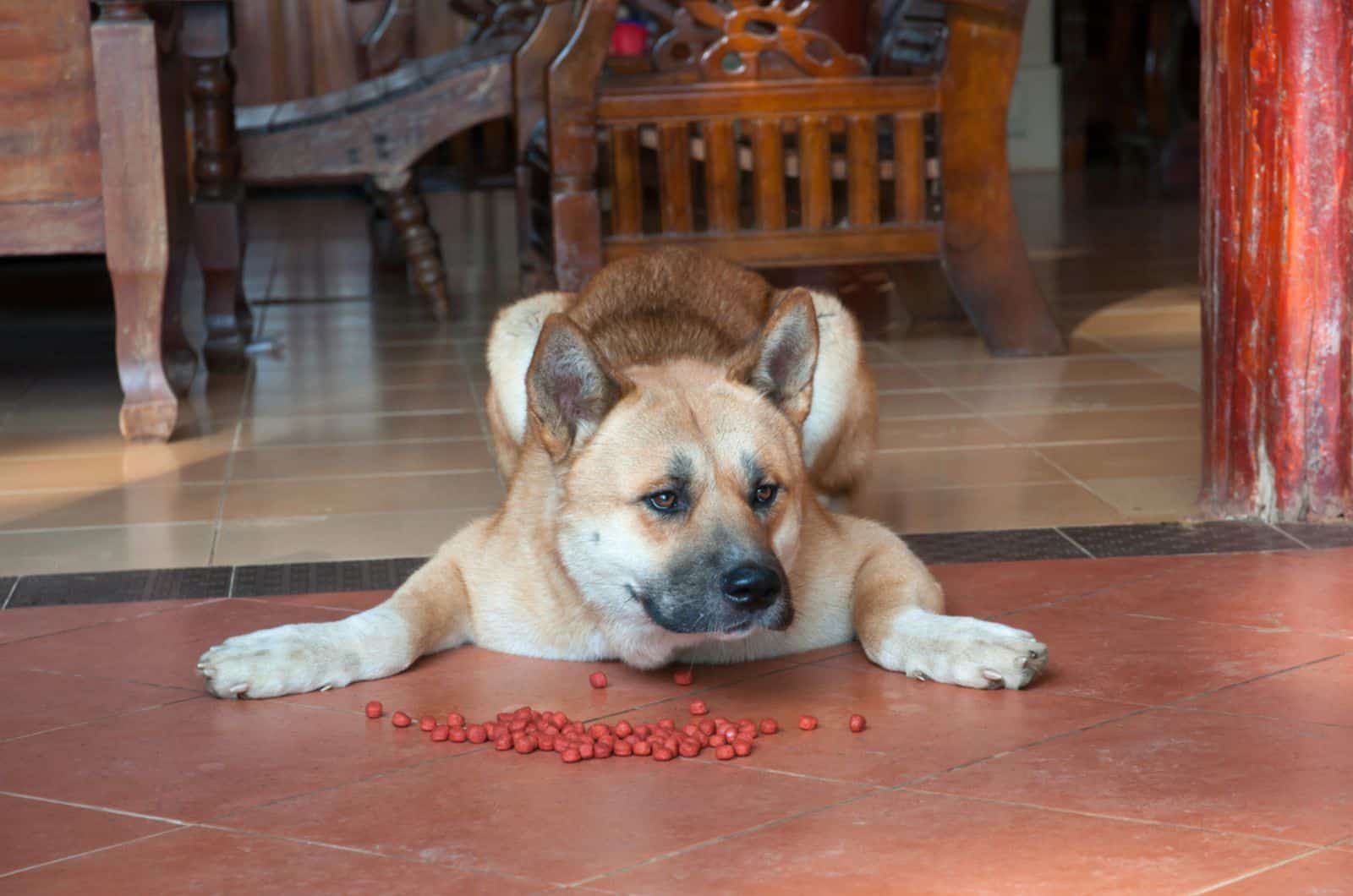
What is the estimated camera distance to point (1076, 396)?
509 cm

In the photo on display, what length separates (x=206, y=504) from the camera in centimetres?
407

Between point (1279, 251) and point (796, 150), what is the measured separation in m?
2.46

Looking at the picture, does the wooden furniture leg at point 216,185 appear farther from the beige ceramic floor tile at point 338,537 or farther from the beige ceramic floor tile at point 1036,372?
the beige ceramic floor tile at point 1036,372

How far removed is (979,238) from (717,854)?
3843 mm

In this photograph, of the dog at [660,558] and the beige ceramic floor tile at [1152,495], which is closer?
the dog at [660,558]

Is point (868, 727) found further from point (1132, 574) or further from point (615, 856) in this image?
point (1132, 574)

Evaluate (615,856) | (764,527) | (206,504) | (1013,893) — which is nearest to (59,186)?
(206,504)

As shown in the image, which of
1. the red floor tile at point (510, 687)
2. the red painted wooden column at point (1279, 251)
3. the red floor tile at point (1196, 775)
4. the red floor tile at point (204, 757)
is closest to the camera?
the red floor tile at point (1196, 775)

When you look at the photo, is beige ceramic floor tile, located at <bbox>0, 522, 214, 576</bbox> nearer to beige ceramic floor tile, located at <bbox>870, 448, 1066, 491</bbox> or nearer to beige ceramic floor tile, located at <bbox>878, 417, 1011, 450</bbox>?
beige ceramic floor tile, located at <bbox>870, 448, 1066, 491</bbox>

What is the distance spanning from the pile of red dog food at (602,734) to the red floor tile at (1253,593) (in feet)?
2.75

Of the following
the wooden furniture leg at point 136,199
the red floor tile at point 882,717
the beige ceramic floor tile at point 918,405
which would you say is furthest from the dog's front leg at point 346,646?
the beige ceramic floor tile at point 918,405

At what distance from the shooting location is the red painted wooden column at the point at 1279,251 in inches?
136

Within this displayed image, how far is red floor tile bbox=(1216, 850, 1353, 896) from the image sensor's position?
1938 millimetres

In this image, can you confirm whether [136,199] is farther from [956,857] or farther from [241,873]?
[956,857]
